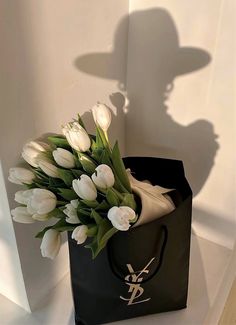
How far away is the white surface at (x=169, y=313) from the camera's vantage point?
90 cm

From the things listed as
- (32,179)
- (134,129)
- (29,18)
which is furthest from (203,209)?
(29,18)

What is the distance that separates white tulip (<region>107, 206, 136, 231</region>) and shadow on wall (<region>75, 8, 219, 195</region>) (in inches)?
12.5

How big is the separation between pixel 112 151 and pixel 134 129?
0.35m

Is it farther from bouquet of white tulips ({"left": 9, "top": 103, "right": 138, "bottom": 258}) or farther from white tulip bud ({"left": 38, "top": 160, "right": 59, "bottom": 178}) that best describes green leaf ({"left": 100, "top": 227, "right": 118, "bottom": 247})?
white tulip bud ({"left": 38, "top": 160, "right": 59, "bottom": 178})

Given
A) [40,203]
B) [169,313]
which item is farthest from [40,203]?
[169,313]

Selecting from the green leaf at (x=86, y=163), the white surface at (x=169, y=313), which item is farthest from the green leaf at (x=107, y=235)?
the white surface at (x=169, y=313)

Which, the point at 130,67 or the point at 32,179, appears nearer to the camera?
the point at 32,179

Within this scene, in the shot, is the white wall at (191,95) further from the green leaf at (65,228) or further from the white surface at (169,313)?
the green leaf at (65,228)

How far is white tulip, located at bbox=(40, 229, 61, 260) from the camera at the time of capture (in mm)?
709

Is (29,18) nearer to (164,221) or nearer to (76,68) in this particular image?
(76,68)

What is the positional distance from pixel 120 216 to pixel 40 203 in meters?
0.13

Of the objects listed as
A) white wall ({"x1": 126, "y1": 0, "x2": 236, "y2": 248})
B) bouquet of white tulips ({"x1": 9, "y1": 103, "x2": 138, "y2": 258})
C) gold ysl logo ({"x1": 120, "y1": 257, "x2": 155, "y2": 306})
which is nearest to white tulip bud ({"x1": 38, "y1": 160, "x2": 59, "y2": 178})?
bouquet of white tulips ({"x1": 9, "y1": 103, "x2": 138, "y2": 258})

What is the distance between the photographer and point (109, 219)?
0.68 m

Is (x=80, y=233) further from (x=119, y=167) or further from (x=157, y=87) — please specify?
(x=157, y=87)
